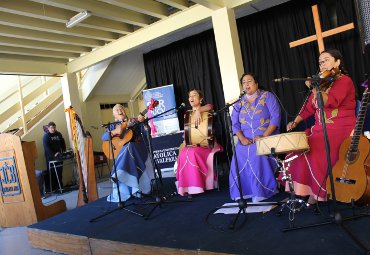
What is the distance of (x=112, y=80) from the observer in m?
8.21

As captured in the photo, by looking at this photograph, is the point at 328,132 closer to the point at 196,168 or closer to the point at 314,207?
the point at 314,207

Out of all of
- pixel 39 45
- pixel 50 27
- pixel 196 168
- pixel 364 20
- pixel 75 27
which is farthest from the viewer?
pixel 39 45

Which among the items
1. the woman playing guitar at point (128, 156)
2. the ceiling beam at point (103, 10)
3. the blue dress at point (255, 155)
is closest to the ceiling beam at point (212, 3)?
the ceiling beam at point (103, 10)

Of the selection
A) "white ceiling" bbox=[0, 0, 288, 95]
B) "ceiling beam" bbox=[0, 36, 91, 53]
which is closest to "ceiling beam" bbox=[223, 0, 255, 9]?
"white ceiling" bbox=[0, 0, 288, 95]

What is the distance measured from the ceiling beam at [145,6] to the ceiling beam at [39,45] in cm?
197

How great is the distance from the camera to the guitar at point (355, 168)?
90.4 inches

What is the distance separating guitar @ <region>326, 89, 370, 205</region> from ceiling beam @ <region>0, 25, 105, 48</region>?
475cm

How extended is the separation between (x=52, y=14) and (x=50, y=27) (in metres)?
0.46

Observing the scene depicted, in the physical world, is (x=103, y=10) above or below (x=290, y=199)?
above

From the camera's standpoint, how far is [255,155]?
3.08 metres

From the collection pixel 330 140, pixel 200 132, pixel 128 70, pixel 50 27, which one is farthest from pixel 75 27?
pixel 330 140

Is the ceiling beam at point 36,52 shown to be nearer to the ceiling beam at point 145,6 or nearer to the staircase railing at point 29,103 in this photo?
the staircase railing at point 29,103

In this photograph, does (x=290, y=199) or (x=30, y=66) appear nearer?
(x=290, y=199)

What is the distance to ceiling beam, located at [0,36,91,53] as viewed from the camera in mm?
5206
